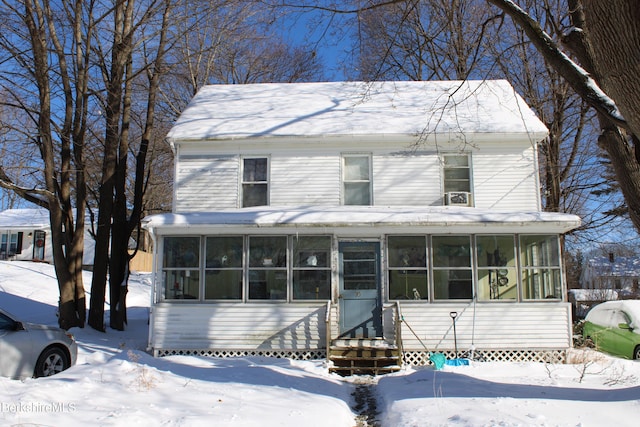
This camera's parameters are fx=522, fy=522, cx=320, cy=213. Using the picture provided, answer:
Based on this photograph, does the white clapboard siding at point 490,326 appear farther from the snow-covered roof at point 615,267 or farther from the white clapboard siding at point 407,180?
the snow-covered roof at point 615,267

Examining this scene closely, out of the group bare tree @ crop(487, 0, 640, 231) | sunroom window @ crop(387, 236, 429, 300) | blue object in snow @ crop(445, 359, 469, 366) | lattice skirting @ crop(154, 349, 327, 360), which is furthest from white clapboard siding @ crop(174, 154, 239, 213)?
bare tree @ crop(487, 0, 640, 231)

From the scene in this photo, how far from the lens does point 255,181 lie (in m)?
13.5

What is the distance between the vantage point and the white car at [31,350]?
26.2ft

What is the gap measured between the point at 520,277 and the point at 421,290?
2.28m

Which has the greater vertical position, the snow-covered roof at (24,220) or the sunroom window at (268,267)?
the snow-covered roof at (24,220)

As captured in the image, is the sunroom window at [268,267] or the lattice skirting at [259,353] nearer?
the lattice skirting at [259,353]

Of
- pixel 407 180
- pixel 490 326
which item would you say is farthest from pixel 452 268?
pixel 407 180

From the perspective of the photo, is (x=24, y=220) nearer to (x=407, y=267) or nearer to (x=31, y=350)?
(x=31, y=350)

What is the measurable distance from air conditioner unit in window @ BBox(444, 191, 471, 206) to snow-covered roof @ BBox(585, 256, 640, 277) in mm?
43152

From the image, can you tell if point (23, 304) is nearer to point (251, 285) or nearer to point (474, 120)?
point (251, 285)

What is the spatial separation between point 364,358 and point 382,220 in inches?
116

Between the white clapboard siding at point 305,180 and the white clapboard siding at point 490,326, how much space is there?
3.49 meters

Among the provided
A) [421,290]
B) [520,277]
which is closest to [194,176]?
[421,290]

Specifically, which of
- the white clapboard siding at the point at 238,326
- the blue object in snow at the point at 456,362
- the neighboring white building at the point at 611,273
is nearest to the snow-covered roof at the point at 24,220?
the white clapboard siding at the point at 238,326
